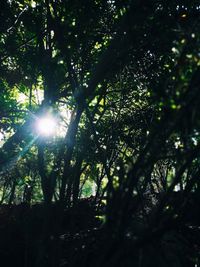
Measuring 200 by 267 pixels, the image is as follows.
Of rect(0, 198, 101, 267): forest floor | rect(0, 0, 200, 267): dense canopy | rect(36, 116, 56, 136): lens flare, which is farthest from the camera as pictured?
rect(0, 198, 101, 267): forest floor

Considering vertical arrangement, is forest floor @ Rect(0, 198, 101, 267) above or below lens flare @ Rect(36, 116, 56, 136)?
below

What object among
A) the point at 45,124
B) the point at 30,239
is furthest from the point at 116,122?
the point at 30,239

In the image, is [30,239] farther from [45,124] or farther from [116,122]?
[116,122]

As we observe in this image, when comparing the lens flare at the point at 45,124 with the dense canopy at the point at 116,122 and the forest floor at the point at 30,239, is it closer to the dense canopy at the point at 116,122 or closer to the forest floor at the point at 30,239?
the dense canopy at the point at 116,122

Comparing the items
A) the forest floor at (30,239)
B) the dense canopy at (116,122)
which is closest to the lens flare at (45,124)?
the dense canopy at (116,122)

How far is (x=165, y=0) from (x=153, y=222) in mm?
4402

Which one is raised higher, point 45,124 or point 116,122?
point 116,122

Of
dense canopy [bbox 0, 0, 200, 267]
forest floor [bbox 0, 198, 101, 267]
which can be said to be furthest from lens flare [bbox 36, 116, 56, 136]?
forest floor [bbox 0, 198, 101, 267]

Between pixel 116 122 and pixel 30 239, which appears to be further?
pixel 116 122

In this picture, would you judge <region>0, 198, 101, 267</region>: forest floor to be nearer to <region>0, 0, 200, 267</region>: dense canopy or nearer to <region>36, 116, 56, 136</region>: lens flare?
<region>0, 0, 200, 267</region>: dense canopy

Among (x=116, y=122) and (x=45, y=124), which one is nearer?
(x=45, y=124)

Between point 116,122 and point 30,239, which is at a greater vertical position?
point 116,122

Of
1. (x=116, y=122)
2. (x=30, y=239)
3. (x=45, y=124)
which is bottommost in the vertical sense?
(x=30, y=239)

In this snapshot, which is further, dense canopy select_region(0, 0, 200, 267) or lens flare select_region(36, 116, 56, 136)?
lens flare select_region(36, 116, 56, 136)
